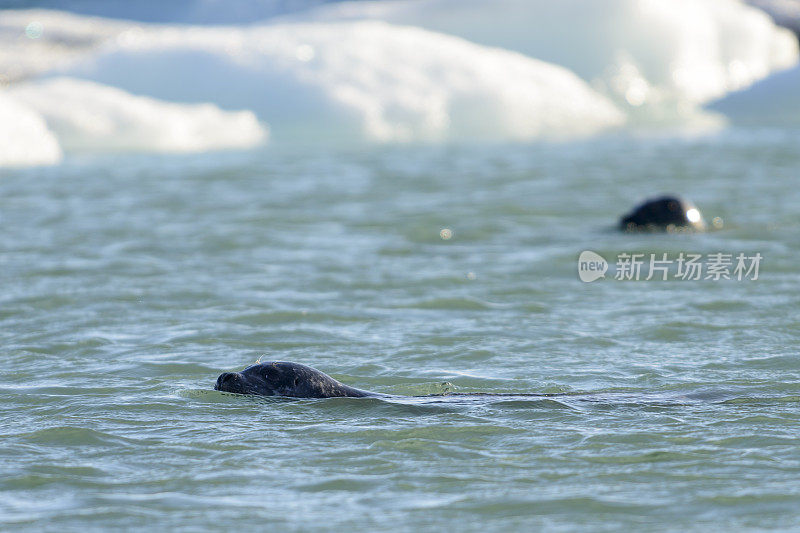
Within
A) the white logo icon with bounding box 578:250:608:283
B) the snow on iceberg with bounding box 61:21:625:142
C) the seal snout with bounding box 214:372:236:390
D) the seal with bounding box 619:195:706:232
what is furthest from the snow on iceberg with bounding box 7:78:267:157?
the seal snout with bounding box 214:372:236:390

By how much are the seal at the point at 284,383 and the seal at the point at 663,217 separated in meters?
7.56

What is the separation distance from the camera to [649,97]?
93.4ft

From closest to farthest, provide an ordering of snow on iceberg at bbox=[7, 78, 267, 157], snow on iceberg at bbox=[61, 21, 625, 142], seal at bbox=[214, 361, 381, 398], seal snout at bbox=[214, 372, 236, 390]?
1. seal at bbox=[214, 361, 381, 398]
2. seal snout at bbox=[214, 372, 236, 390]
3. snow on iceberg at bbox=[7, 78, 267, 157]
4. snow on iceberg at bbox=[61, 21, 625, 142]

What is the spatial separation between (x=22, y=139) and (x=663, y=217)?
39.6ft

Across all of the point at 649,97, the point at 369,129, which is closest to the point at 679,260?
the point at 369,129

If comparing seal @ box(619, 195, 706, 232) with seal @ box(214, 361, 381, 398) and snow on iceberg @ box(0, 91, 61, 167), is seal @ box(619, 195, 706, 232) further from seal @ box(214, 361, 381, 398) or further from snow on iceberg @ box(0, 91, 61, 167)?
snow on iceberg @ box(0, 91, 61, 167)

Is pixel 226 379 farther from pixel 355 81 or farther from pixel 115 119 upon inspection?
pixel 355 81

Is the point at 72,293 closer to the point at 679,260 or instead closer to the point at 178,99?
the point at 679,260

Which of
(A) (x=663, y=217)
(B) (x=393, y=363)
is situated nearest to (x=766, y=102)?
(A) (x=663, y=217)

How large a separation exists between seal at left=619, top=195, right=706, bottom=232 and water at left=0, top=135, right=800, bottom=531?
0.38m

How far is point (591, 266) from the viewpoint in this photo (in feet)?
40.0

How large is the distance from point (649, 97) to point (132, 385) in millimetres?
22345

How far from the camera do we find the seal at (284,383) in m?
7.46

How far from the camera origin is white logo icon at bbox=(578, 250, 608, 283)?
1173 cm
